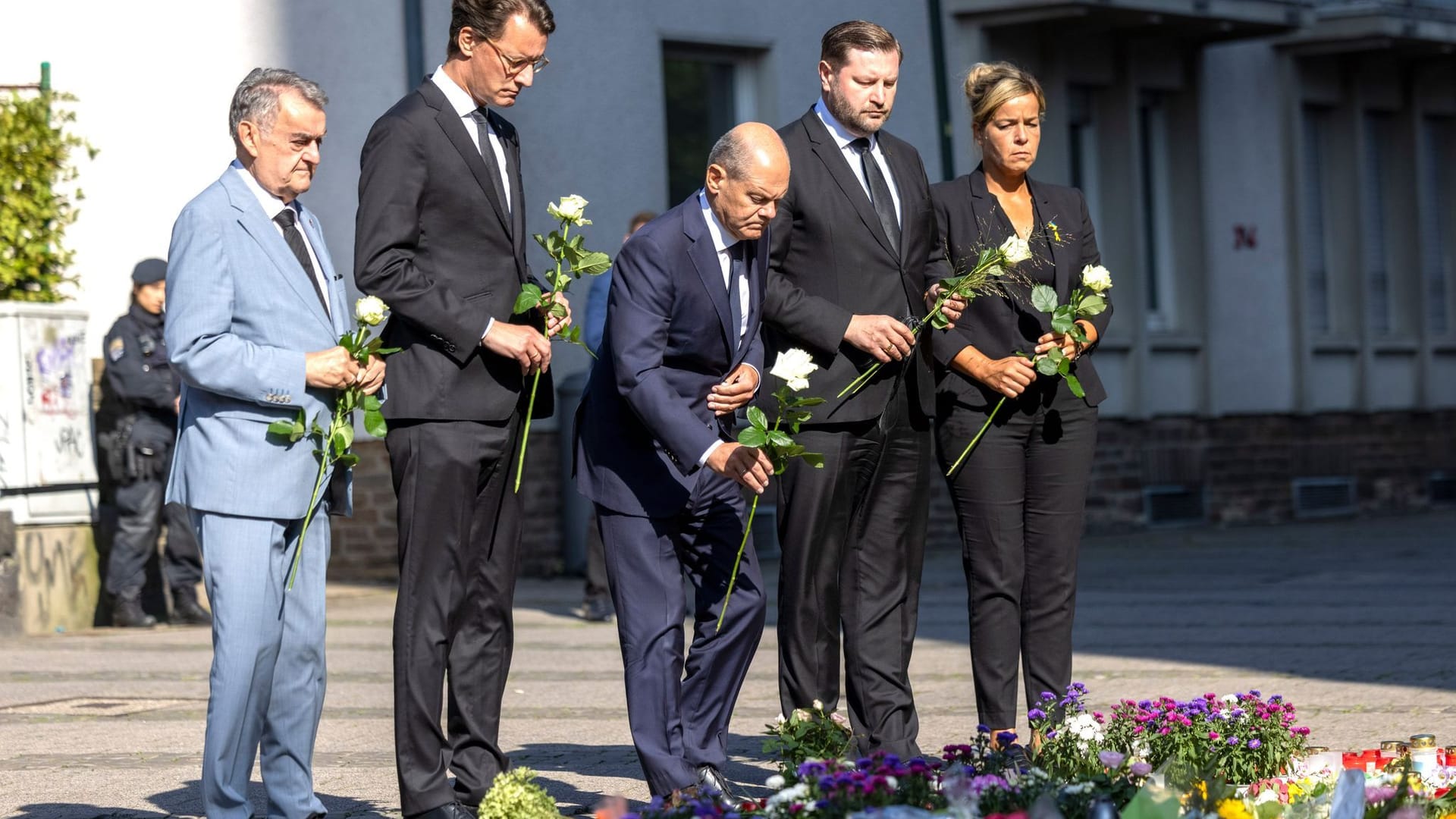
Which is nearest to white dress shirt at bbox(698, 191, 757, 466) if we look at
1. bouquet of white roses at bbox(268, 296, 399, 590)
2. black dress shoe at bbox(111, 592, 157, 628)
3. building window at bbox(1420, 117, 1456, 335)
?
bouquet of white roses at bbox(268, 296, 399, 590)

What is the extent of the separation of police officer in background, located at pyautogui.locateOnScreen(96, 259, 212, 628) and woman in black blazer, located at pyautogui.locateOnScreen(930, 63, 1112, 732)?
7.05 m

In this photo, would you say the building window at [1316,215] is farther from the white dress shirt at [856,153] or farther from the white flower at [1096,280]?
the white dress shirt at [856,153]

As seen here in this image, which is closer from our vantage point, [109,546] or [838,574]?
[838,574]

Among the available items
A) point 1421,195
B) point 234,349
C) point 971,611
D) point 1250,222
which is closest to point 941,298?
point 971,611

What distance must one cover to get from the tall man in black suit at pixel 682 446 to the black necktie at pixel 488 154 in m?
0.37

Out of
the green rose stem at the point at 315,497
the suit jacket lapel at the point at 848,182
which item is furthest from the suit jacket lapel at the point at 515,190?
the suit jacket lapel at the point at 848,182

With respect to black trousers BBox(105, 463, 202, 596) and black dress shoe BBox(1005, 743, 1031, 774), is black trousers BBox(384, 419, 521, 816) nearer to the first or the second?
black dress shoe BBox(1005, 743, 1031, 774)

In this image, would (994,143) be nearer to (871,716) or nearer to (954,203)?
(954,203)

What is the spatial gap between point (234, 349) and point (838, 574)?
80.3 inches

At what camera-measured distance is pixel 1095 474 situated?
1952 centimetres

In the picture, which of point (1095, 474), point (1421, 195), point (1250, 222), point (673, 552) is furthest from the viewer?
point (1421, 195)

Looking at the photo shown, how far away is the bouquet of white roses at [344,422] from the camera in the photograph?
5.41 metres

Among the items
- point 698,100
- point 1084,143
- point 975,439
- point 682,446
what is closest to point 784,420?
point 682,446

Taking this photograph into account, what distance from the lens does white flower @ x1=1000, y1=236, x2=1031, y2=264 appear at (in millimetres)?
6230
